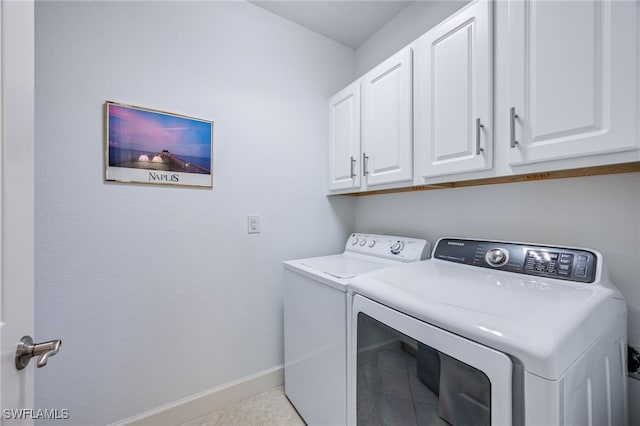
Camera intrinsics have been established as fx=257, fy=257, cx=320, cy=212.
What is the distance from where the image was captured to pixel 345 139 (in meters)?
1.86

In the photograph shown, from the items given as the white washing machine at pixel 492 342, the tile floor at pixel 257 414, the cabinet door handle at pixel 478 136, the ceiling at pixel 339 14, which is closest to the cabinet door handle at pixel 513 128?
the cabinet door handle at pixel 478 136

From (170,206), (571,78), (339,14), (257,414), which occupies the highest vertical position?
(339,14)

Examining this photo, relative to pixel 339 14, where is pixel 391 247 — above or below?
below

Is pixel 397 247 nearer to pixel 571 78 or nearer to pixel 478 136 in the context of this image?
pixel 478 136

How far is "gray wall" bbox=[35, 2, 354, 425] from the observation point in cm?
122

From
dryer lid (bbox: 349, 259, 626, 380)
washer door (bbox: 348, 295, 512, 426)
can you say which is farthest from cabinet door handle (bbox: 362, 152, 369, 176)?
washer door (bbox: 348, 295, 512, 426)

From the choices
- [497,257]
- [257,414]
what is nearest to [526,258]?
[497,257]

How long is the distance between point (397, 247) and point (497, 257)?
56 centimetres

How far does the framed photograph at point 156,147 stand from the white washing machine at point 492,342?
1180mm

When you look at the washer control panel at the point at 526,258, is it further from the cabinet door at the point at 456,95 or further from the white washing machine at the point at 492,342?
the cabinet door at the point at 456,95

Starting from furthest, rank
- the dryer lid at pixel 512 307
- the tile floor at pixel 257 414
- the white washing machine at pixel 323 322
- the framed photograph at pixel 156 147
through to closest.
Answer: the tile floor at pixel 257 414, the framed photograph at pixel 156 147, the white washing machine at pixel 323 322, the dryer lid at pixel 512 307

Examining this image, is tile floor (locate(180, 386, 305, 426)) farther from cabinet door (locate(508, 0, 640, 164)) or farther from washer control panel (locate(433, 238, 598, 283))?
cabinet door (locate(508, 0, 640, 164))

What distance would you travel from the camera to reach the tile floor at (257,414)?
4.91ft

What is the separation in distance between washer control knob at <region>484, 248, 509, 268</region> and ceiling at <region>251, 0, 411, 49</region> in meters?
1.70
